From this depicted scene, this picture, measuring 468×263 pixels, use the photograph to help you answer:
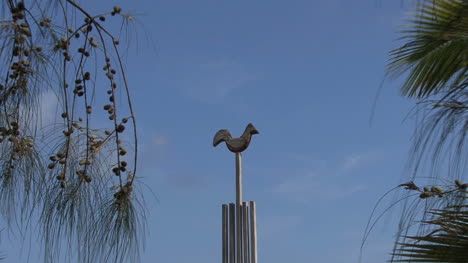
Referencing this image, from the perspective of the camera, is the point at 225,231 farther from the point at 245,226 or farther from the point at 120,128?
the point at 120,128

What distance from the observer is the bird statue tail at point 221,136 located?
816 cm

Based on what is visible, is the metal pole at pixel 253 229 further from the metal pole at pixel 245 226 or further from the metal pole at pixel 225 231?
the metal pole at pixel 225 231

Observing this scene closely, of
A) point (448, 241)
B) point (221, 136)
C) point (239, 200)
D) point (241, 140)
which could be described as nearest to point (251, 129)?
point (241, 140)

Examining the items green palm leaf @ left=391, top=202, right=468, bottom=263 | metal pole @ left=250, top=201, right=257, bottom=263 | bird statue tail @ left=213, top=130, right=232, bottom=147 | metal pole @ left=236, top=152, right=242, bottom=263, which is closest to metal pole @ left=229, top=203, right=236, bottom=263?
metal pole @ left=236, top=152, right=242, bottom=263

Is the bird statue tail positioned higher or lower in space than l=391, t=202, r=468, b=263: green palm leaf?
higher

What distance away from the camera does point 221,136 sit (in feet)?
27.0

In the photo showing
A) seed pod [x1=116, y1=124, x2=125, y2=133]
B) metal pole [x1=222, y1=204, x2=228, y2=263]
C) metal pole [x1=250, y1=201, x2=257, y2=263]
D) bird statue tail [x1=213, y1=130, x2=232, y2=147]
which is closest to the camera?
seed pod [x1=116, y1=124, x2=125, y2=133]

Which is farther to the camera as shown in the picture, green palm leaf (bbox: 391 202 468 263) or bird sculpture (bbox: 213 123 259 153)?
bird sculpture (bbox: 213 123 259 153)

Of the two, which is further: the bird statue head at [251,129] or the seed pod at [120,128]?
Answer: the bird statue head at [251,129]

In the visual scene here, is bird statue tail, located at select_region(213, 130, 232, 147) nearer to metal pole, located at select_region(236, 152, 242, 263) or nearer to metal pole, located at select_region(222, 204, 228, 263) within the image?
metal pole, located at select_region(236, 152, 242, 263)

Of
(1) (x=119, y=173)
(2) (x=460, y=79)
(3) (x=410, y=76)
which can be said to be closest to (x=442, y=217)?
(2) (x=460, y=79)

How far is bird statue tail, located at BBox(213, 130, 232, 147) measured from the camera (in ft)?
26.8

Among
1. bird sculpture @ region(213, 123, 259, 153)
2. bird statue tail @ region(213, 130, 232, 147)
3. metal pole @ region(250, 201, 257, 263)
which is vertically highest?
bird statue tail @ region(213, 130, 232, 147)

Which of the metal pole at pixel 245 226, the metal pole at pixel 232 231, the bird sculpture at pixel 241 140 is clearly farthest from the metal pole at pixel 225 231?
the bird sculpture at pixel 241 140
